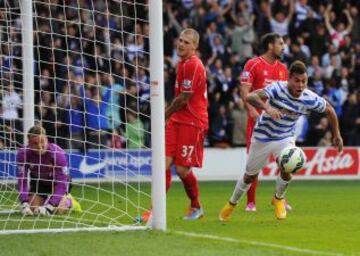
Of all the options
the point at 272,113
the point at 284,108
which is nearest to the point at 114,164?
the point at 284,108

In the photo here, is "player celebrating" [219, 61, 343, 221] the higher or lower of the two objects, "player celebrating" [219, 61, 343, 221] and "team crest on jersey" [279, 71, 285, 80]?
the lower

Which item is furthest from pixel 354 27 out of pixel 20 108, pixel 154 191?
pixel 154 191

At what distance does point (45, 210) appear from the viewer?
12469 mm

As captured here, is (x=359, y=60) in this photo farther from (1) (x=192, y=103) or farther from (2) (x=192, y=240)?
(2) (x=192, y=240)

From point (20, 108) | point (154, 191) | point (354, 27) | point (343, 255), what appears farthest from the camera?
point (354, 27)

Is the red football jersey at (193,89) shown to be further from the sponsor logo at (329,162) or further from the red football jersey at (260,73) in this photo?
the sponsor logo at (329,162)

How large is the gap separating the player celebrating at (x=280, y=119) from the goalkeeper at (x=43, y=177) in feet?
6.91

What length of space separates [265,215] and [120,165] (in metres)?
5.98

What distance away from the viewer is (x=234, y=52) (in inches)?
914

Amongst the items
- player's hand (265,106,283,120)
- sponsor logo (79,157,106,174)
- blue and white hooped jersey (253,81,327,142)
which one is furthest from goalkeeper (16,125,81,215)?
sponsor logo (79,157,106,174)

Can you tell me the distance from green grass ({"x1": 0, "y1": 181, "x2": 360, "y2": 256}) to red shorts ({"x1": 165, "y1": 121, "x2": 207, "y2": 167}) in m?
0.69

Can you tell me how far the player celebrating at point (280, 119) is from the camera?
11219mm

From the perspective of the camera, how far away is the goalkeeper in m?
12.7

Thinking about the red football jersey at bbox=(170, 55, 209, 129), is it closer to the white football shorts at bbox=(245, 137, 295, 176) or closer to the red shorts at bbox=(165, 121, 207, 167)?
the red shorts at bbox=(165, 121, 207, 167)
